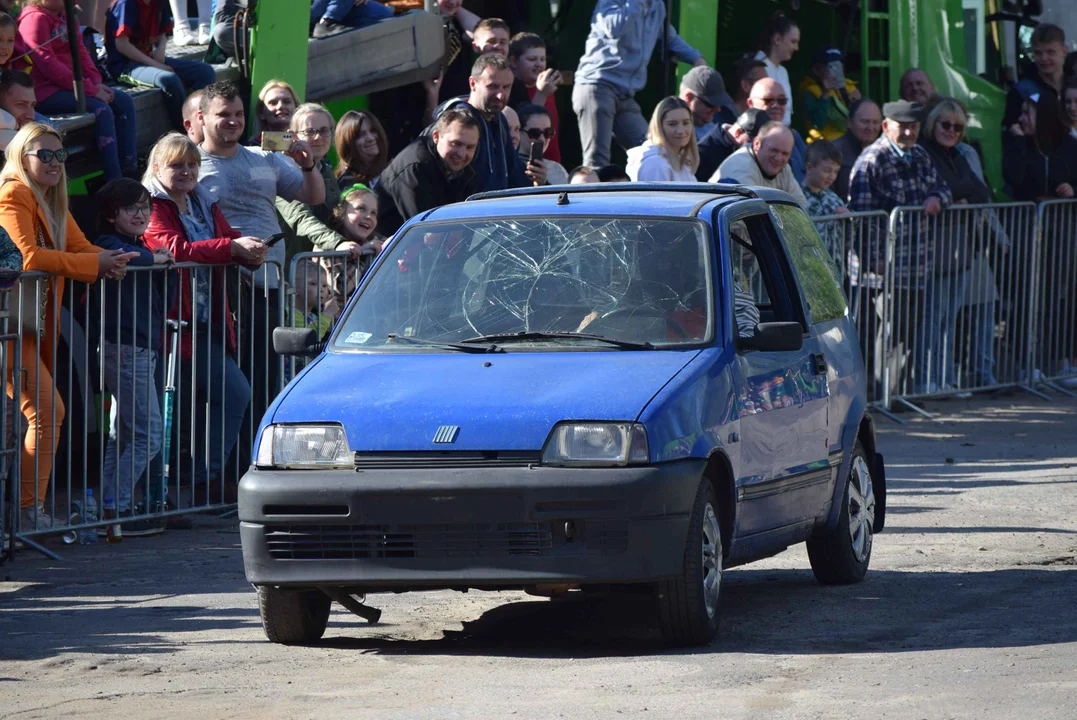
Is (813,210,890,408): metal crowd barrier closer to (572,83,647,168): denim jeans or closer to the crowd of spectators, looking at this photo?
the crowd of spectators

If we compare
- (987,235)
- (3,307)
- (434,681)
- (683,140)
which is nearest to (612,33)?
(683,140)

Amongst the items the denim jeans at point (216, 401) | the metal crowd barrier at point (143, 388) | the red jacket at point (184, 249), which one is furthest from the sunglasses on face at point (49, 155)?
the denim jeans at point (216, 401)

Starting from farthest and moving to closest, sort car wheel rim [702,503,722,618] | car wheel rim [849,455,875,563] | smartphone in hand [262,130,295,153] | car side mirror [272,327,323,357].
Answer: smartphone in hand [262,130,295,153] < car wheel rim [849,455,875,563] < car side mirror [272,327,323,357] < car wheel rim [702,503,722,618]

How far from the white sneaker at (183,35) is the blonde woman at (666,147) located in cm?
341

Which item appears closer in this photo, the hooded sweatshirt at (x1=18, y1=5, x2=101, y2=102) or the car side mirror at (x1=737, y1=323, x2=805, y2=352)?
the car side mirror at (x1=737, y1=323, x2=805, y2=352)

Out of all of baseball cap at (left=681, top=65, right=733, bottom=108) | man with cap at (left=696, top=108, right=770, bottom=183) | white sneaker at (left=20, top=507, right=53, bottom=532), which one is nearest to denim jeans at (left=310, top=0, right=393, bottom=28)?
baseball cap at (left=681, top=65, right=733, bottom=108)

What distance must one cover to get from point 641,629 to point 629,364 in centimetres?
114

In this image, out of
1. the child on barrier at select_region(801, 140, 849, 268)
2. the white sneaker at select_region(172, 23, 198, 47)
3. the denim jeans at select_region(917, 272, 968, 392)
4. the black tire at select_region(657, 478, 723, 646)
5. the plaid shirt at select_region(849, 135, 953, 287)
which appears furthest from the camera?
the denim jeans at select_region(917, 272, 968, 392)

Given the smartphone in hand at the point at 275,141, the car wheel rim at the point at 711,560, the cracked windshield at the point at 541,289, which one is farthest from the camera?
the smartphone in hand at the point at 275,141

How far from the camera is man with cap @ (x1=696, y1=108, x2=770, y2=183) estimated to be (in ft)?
49.0

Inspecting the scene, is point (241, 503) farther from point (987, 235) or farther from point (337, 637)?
point (987, 235)

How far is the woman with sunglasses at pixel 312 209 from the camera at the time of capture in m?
12.1

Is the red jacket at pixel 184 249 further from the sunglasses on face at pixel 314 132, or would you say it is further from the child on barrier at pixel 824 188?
the child on barrier at pixel 824 188

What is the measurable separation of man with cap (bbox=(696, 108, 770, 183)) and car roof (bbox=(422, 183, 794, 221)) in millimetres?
5776
